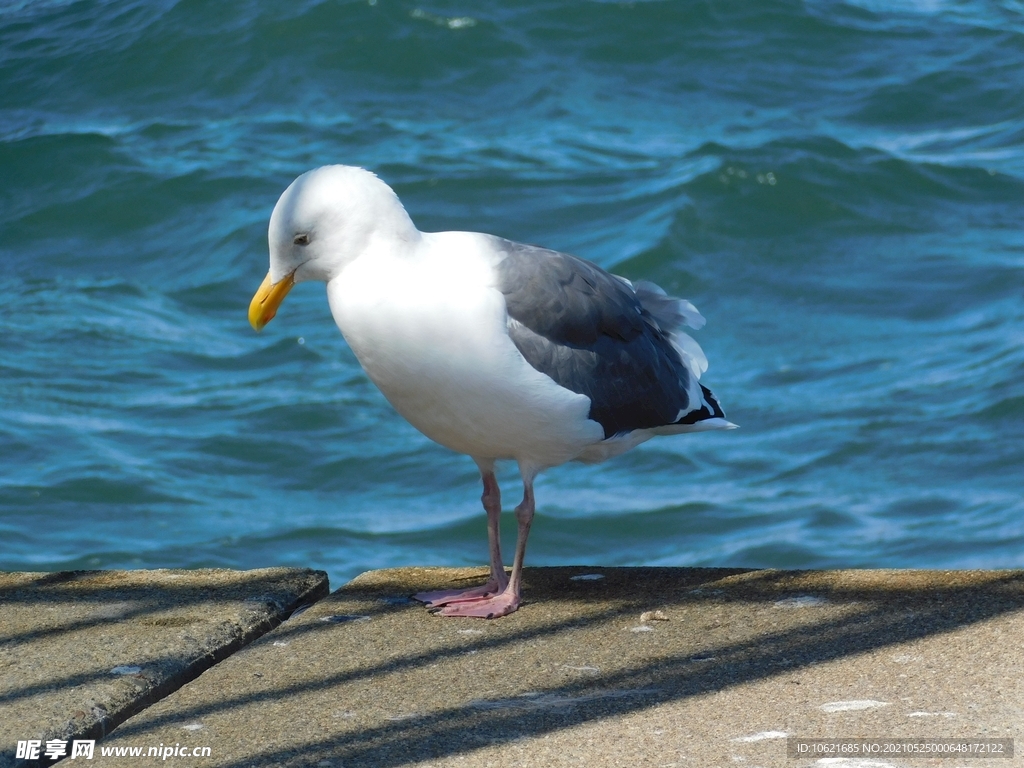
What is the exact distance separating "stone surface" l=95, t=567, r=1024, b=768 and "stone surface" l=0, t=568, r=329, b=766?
8 centimetres

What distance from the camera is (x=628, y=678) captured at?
2.90 meters

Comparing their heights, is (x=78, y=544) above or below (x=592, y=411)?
below

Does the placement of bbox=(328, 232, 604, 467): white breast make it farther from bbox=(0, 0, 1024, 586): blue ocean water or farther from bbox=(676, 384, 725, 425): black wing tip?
bbox=(0, 0, 1024, 586): blue ocean water

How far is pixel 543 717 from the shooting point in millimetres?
2668

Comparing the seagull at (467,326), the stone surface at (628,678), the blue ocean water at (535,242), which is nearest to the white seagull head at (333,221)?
the seagull at (467,326)

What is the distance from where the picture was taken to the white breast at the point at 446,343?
3.34 metres

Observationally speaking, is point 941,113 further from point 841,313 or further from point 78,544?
point 78,544

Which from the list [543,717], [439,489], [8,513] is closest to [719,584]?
[543,717]

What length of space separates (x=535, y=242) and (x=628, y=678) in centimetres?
749

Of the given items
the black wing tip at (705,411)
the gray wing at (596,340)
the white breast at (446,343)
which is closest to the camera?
the white breast at (446,343)

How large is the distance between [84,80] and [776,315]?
654 cm

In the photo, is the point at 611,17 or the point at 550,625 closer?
the point at 550,625

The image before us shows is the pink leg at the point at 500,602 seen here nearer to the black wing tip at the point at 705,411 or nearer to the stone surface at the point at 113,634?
the stone surface at the point at 113,634

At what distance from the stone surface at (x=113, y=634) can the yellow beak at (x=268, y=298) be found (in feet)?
2.20
